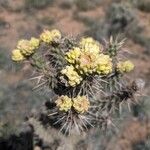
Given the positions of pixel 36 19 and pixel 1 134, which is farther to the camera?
pixel 36 19

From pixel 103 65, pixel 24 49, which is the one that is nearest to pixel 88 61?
pixel 103 65

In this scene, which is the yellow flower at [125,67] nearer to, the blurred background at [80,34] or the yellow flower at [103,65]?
the yellow flower at [103,65]

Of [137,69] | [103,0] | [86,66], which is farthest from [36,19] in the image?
[86,66]

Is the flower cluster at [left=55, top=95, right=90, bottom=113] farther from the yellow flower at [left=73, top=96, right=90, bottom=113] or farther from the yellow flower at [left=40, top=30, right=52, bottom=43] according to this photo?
the yellow flower at [left=40, top=30, right=52, bottom=43]

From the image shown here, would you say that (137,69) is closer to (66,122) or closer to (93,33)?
(93,33)

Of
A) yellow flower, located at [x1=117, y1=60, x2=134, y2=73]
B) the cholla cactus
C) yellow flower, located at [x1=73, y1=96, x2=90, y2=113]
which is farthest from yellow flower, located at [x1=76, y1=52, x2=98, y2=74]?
yellow flower, located at [x1=117, y1=60, x2=134, y2=73]

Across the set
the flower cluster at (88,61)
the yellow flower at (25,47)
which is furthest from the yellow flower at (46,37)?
the flower cluster at (88,61)
